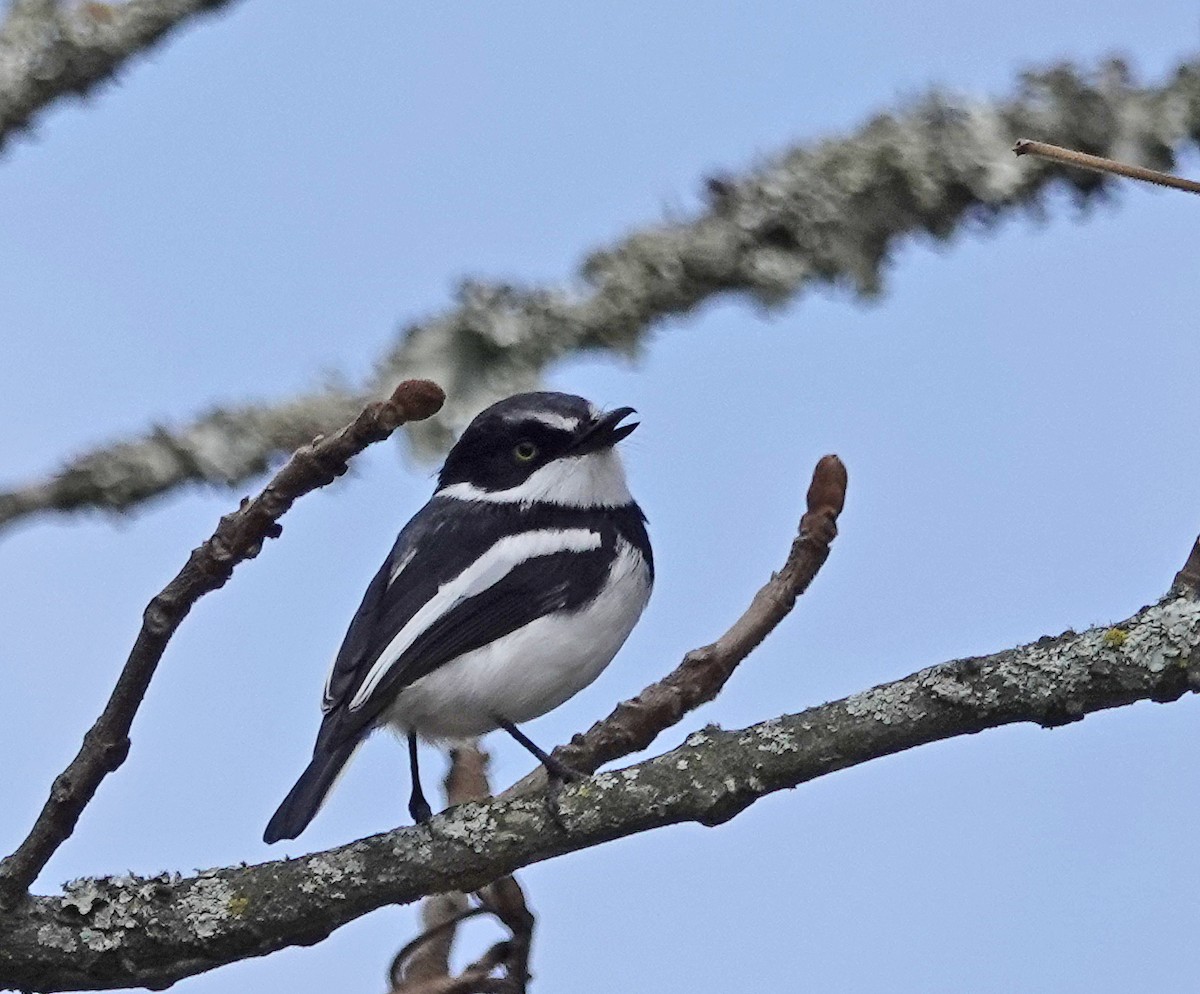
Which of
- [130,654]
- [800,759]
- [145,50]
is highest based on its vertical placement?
[145,50]

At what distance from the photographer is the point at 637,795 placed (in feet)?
11.6

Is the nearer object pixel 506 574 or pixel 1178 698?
pixel 1178 698

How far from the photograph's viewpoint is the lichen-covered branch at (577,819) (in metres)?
3.38

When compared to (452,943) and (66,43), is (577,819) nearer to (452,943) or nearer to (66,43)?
(452,943)

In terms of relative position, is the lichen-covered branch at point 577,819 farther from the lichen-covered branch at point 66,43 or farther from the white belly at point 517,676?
the lichen-covered branch at point 66,43

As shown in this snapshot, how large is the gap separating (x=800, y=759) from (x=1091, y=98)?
128 inches

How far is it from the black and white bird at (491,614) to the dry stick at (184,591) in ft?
2.59

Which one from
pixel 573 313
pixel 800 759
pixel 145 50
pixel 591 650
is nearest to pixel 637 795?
pixel 800 759

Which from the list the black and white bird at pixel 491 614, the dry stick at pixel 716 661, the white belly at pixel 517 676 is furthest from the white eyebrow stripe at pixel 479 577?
the dry stick at pixel 716 661

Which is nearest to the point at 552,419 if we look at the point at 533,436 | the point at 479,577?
the point at 533,436

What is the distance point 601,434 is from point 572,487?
18cm

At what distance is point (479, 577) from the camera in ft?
16.0

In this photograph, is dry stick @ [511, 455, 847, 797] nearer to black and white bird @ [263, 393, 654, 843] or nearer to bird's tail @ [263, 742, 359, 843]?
black and white bird @ [263, 393, 654, 843]

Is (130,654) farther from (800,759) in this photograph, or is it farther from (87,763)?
(800,759)
